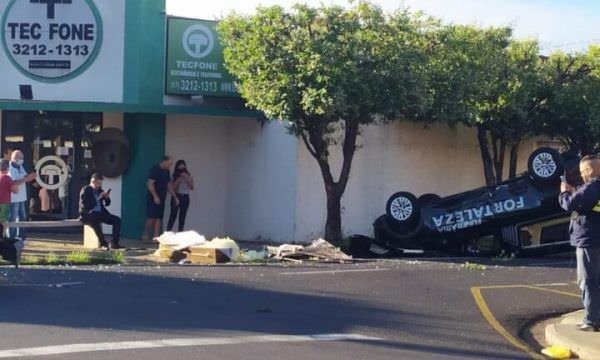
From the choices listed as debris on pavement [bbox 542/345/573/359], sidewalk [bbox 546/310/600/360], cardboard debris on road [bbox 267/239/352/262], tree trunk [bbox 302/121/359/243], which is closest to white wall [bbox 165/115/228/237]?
tree trunk [bbox 302/121/359/243]

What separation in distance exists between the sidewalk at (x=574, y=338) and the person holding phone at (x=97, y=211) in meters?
10.3

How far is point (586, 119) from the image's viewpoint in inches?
936

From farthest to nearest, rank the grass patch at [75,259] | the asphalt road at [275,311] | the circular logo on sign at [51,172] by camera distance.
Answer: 1. the circular logo on sign at [51,172]
2. the grass patch at [75,259]
3. the asphalt road at [275,311]

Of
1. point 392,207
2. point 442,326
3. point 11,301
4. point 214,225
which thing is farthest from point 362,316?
point 214,225

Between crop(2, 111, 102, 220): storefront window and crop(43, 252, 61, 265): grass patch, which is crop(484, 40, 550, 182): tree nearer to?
crop(2, 111, 102, 220): storefront window

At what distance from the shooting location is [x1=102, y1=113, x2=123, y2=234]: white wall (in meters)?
22.9

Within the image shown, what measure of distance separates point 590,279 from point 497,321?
1.32 m

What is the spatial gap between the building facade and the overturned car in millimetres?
3571

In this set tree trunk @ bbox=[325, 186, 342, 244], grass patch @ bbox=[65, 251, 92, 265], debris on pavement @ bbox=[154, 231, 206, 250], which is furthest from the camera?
tree trunk @ bbox=[325, 186, 342, 244]

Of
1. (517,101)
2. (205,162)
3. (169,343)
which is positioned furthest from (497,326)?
(205,162)

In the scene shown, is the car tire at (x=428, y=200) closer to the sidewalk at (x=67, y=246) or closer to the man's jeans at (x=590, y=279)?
the sidewalk at (x=67, y=246)

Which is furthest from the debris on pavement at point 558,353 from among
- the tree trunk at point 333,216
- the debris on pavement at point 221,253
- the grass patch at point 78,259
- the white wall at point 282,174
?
the white wall at point 282,174

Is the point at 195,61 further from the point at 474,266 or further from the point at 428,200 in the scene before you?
the point at 474,266

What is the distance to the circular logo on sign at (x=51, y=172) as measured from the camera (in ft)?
74.1
